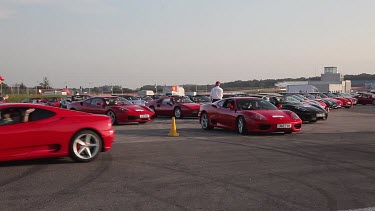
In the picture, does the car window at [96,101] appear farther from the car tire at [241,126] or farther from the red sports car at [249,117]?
the car tire at [241,126]

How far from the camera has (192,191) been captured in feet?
20.4

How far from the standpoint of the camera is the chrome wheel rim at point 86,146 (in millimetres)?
8664

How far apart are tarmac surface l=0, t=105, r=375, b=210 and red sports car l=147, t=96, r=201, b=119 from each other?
12.0 m

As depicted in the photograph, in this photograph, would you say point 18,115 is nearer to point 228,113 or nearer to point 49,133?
point 49,133

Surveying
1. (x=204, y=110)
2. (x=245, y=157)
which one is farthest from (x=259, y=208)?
(x=204, y=110)

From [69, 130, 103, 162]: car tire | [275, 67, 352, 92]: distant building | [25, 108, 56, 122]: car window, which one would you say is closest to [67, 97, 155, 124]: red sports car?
[69, 130, 103, 162]: car tire

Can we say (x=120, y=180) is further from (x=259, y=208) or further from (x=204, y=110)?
(x=204, y=110)

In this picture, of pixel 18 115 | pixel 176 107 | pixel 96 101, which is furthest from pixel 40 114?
pixel 176 107

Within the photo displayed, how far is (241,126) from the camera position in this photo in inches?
560

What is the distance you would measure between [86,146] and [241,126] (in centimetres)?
653

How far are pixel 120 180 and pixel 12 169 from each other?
2.24 meters

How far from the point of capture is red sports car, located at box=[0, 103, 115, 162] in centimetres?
809

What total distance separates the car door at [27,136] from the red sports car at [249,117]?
6982mm

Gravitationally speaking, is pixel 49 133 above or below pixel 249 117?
above
